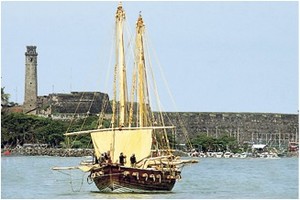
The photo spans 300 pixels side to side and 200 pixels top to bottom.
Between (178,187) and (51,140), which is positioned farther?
(51,140)

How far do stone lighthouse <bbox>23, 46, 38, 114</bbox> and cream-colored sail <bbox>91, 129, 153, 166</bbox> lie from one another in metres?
64.6

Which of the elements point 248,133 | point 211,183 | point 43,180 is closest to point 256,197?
point 211,183

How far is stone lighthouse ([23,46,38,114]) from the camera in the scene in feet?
325

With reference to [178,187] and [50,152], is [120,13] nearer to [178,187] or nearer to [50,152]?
[178,187]

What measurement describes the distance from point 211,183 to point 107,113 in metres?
53.6

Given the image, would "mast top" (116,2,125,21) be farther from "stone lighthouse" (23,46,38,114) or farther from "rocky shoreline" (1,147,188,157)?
"stone lighthouse" (23,46,38,114)

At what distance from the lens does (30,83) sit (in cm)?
9894

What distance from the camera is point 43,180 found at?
44250 mm

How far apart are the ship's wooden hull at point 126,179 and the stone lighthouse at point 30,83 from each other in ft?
217

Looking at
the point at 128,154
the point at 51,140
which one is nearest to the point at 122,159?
the point at 128,154

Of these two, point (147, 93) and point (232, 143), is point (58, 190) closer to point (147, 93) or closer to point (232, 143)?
point (147, 93)

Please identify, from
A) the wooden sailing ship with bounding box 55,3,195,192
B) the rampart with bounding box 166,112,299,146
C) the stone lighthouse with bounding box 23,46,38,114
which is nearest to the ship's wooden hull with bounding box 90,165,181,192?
the wooden sailing ship with bounding box 55,3,195,192

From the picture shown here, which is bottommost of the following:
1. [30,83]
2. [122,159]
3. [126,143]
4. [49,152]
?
[49,152]

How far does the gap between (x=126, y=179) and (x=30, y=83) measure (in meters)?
66.9
